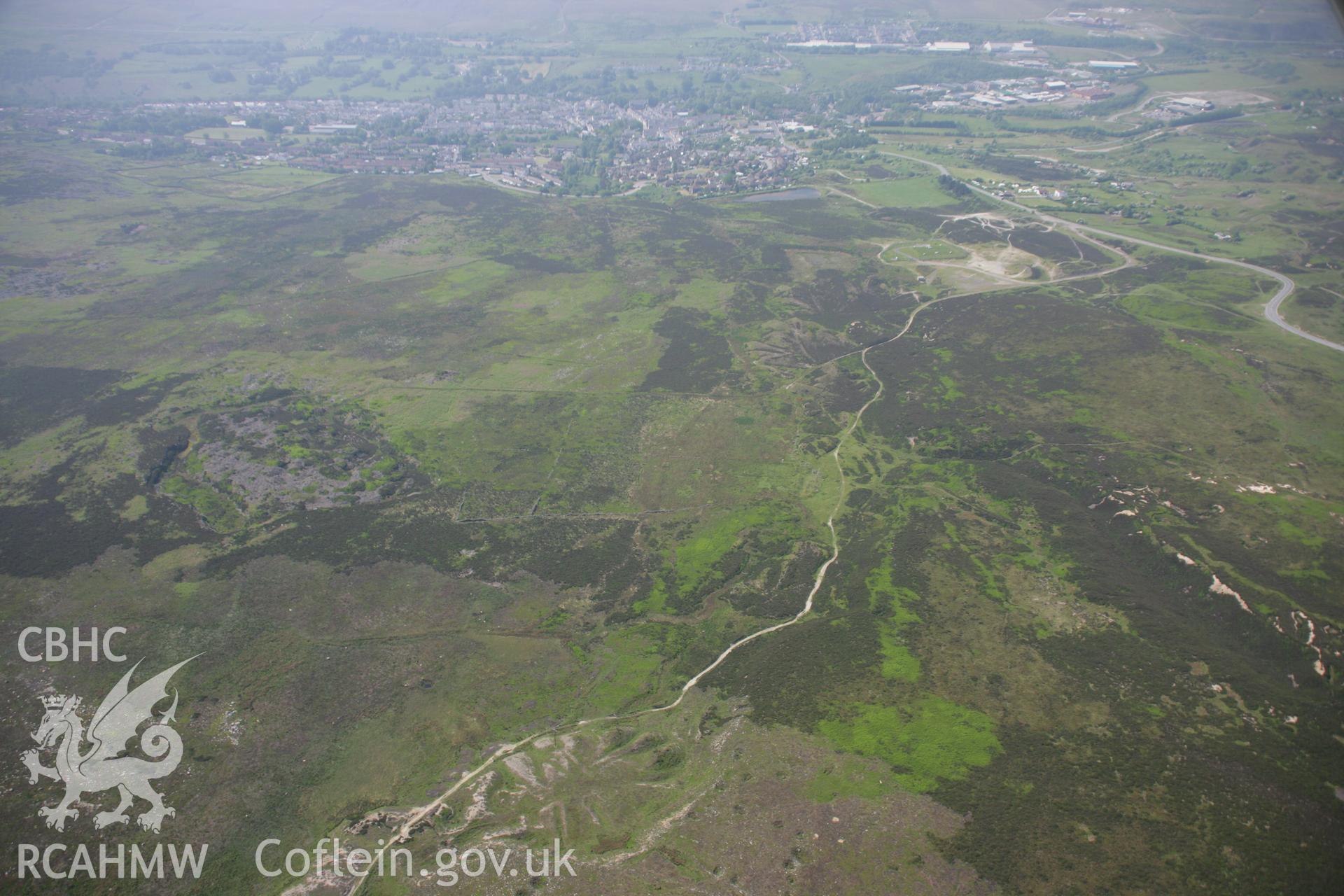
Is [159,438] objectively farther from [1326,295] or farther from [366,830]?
[1326,295]

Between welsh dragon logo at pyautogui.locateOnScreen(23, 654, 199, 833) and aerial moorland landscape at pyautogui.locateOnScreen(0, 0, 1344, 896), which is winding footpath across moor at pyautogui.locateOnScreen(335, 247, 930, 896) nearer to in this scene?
aerial moorland landscape at pyautogui.locateOnScreen(0, 0, 1344, 896)

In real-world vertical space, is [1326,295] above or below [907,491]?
above

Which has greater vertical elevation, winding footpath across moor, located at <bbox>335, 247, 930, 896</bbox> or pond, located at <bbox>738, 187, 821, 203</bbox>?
pond, located at <bbox>738, 187, 821, 203</bbox>

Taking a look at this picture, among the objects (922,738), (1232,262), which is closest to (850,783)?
(922,738)

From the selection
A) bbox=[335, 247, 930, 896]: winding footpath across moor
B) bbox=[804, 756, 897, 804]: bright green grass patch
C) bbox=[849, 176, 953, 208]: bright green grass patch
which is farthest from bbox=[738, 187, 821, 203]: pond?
bbox=[804, 756, 897, 804]: bright green grass patch

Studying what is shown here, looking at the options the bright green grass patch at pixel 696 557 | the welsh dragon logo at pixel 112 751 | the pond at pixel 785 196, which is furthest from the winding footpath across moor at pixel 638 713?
the pond at pixel 785 196

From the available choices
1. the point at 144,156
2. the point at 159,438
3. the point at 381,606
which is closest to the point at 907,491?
the point at 381,606
